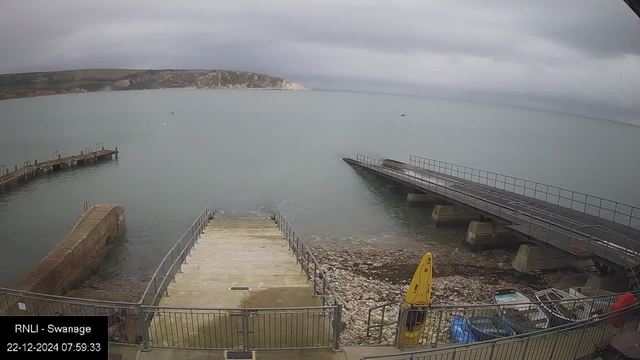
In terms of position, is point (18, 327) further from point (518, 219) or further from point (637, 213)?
point (637, 213)

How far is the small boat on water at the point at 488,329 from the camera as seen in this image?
10973 mm

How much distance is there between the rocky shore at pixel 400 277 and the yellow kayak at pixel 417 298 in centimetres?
415

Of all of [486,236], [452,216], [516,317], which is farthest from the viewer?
[452,216]

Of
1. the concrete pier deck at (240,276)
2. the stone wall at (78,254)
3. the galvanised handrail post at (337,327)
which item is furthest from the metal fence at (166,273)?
the galvanised handrail post at (337,327)

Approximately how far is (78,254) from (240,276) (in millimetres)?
11201

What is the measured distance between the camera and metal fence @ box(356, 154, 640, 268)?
17328mm

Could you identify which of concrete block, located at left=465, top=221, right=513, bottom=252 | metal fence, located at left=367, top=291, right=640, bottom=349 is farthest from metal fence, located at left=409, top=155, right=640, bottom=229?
metal fence, located at left=367, top=291, right=640, bottom=349

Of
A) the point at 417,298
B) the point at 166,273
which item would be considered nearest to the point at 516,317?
the point at 417,298

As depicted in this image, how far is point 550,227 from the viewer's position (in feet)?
68.5

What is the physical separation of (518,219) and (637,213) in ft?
83.1

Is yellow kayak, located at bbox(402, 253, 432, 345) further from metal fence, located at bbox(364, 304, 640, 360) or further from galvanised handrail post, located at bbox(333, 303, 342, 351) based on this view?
galvanised handrail post, located at bbox(333, 303, 342, 351)

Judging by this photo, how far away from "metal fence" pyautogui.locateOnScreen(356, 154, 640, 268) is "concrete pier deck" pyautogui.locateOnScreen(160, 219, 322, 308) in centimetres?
1308

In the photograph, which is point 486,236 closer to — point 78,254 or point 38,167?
point 78,254

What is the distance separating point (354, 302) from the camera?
16.8m
